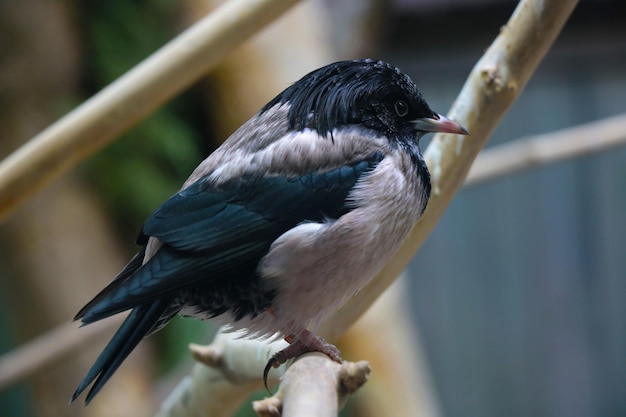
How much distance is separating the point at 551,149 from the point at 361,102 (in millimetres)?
1329

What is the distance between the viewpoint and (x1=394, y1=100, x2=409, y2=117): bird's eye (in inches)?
45.1

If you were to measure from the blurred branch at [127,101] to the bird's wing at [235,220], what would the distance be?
0.39 metres

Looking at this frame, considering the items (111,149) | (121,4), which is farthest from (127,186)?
(121,4)

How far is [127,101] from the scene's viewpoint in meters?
1.43

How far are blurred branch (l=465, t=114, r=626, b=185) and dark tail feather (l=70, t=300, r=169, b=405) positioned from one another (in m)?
1.33

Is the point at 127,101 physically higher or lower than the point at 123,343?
higher

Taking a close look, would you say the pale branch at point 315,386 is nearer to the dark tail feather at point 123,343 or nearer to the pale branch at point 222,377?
the dark tail feather at point 123,343

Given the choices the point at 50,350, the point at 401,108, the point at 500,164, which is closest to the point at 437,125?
the point at 401,108

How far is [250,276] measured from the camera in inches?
43.1

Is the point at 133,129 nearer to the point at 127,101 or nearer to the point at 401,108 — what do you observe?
the point at 127,101

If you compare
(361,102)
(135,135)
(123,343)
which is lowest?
(123,343)

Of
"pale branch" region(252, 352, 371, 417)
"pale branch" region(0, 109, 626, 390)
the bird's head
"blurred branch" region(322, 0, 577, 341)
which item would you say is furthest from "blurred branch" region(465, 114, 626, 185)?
"pale branch" region(252, 352, 371, 417)

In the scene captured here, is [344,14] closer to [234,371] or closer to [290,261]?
[234,371]

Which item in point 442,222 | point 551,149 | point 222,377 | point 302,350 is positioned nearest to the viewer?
point 302,350
